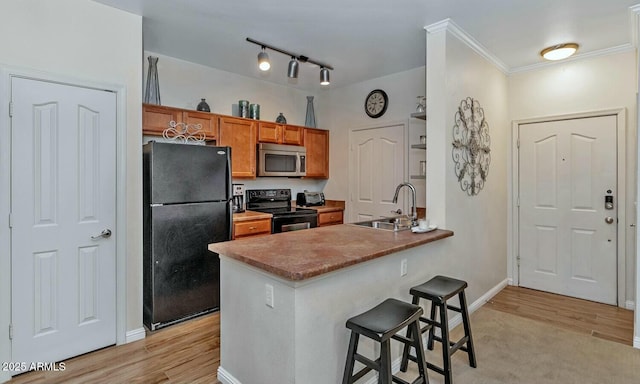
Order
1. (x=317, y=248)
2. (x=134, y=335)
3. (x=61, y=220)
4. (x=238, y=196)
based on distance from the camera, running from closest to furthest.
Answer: (x=317, y=248)
(x=61, y=220)
(x=134, y=335)
(x=238, y=196)

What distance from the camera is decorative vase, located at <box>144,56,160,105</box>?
137 inches

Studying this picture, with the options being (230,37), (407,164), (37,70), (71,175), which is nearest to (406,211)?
(407,164)

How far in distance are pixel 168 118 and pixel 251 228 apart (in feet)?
4.74

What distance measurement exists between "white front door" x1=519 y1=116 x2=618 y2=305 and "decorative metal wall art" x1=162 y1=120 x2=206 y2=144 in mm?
3773

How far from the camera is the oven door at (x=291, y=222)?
398 centimetres

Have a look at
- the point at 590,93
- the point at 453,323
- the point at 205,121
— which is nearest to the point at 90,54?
the point at 205,121

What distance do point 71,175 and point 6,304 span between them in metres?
0.92

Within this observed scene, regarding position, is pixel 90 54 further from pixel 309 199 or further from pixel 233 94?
pixel 309 199

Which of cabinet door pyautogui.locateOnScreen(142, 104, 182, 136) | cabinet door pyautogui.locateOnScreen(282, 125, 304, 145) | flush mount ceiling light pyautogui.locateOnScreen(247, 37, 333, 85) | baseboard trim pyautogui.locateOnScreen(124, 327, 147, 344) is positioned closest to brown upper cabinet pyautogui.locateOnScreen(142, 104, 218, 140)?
cabinet door pyautogui.locateOnScreen(142, 104, 182, 136)

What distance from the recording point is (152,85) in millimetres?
3496

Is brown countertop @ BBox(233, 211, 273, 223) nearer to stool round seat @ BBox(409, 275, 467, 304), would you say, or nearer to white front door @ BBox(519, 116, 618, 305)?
stool round seat @ BBox(409, 275, 467, 304)

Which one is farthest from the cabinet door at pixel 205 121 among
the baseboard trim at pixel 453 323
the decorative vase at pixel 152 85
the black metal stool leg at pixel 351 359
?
the black metal stool leg at pixel 351 359

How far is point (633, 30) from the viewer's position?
2.94 m

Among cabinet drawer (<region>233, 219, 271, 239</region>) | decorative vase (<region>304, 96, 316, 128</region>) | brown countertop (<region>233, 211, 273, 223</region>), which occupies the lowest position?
cabinet drawer (<region>233, 219, 271, 239</region>)
